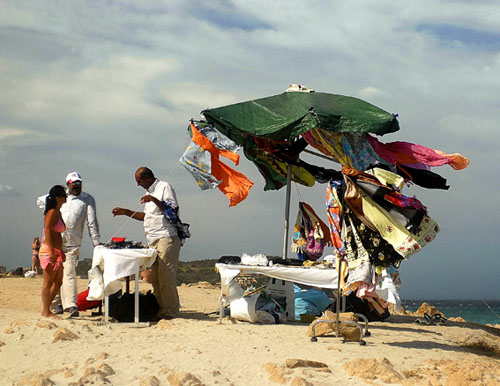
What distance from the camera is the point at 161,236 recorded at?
25.7 feet

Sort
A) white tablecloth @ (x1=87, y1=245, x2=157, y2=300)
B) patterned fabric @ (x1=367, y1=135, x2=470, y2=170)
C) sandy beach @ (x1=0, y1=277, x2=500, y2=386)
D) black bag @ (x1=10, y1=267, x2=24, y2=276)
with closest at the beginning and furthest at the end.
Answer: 1. sandy beach @ (x1=0, y1=277, x2=500, y2=386)
2. white tablecloth @ (x1=87, y1=245, x2=157, y2=300)
3. patterned fabric @ (x1=367, y1=135, x2=470, y2=170)
4. black bag @ (x1=10, y1=267, x2=24, y2=276)

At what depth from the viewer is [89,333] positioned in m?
6.36

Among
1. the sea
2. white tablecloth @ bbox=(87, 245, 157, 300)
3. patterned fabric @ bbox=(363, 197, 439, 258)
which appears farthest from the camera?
the sea

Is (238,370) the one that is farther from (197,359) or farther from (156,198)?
(156,198)

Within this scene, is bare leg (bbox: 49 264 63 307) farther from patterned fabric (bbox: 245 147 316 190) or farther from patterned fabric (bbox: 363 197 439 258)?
patterned fabric (bbox: 363 197 439 258)

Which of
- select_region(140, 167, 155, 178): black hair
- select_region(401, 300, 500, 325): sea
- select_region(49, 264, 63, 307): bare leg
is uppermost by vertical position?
select_region(140, 167, 155, 178): black hair

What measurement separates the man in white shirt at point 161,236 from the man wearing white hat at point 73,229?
548mm

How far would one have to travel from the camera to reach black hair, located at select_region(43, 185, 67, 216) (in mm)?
7344

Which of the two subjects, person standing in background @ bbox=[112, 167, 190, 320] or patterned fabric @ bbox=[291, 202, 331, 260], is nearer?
person standing in background @ bbox=[112, 167, 190, 320]

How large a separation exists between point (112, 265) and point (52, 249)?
769 mm

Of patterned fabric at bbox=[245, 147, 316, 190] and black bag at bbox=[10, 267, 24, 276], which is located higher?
patterned fabric at bbox=[245, 147, 316, 190]

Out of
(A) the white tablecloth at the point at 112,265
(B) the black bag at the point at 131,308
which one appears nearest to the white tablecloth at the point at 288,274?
(A) the white tablecloth at the point at 112,265

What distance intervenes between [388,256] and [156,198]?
3.03 meters

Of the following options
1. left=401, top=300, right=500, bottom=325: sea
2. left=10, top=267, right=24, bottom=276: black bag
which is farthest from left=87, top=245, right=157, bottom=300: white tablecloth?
left=10, top=267, right=24, bottom=276: black bag
